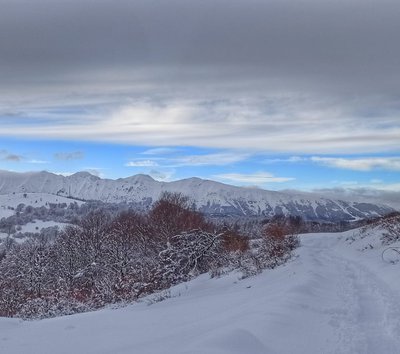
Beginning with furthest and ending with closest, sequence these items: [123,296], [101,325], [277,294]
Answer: [123,296], [277,294], [101,325]

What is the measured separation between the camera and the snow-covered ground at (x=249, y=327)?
8312 mm

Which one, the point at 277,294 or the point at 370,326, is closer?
the point at 370,326

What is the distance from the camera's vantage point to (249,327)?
9.05 meters

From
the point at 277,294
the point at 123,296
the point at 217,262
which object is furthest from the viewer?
the point at 217,262

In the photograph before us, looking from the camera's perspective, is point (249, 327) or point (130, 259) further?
point (130, 259)

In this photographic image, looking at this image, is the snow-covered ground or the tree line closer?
the snow-covered ground

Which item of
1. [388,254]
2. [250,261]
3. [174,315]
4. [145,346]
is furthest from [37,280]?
[145,346]

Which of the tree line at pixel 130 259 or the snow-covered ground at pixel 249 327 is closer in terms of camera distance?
the snow-covered ground at pixel 249 327

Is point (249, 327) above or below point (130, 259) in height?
below

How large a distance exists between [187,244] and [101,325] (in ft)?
65.8

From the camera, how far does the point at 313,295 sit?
1377cm

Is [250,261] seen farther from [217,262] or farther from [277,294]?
[277,294]

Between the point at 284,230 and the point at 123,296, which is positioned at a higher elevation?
the point at 284,230

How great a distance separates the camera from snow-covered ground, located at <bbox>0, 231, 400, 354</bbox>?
27.3 ft
